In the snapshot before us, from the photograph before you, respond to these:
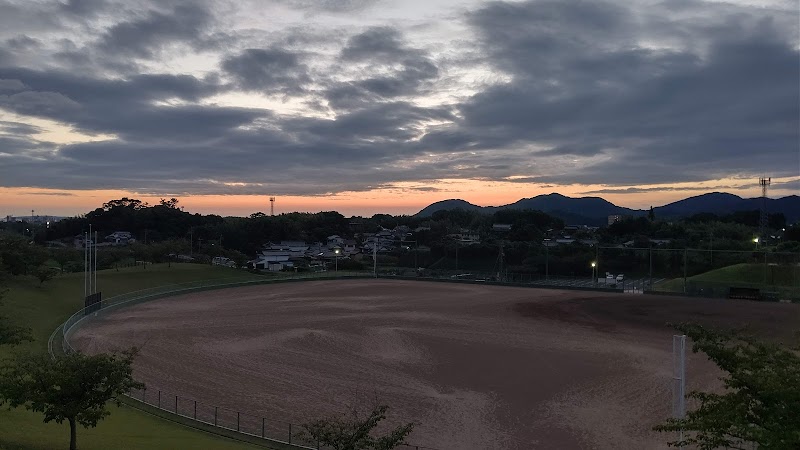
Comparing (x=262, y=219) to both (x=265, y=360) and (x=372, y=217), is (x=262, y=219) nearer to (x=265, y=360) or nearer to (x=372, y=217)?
(x=372, y=217)

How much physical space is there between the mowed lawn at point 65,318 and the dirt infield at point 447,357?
2710 millimetres

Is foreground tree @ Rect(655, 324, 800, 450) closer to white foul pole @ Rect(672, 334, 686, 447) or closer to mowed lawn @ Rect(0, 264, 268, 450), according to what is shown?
white foul pole @ Rect(672, 334, 686, 447)

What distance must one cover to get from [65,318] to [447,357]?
87.1 feet

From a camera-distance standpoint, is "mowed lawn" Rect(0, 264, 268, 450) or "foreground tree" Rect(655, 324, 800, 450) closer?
"foreground tree" Rect(655, 324, 800, 450)

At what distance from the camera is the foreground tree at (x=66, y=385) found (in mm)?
12570

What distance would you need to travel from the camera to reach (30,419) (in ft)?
54.7

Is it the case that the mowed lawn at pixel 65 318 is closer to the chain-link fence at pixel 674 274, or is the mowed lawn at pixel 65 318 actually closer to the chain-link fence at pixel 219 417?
the chain-link fence at pixel 219 417

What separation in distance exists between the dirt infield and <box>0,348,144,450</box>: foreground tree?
22.9ft

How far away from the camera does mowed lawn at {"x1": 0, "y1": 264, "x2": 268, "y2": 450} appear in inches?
591

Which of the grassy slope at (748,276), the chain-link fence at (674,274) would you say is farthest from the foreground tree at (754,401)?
the grassy slope at (748,276)

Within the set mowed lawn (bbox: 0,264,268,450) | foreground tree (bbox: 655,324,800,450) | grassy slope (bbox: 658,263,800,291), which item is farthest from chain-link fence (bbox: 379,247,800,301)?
foreground tree (bbox: 655,324,800,450)

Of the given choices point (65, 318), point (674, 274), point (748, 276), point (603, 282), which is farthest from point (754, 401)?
point (674, 274)

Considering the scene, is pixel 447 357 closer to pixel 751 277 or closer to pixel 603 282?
pixel 603 282

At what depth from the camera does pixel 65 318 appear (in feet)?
124
